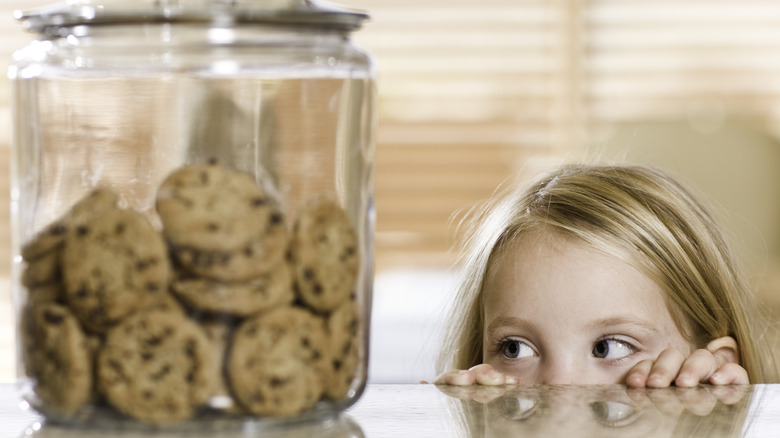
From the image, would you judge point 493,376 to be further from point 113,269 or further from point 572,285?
point 113,269

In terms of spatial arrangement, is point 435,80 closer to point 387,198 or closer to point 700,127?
point 387,198

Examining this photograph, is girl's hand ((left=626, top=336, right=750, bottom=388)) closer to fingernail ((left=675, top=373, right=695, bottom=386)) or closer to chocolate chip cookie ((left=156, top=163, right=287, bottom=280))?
fingernail ((left=675, top=373, right=695, bottom=386))

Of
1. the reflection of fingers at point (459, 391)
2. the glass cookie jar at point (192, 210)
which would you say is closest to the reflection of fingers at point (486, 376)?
the reflection of fingers at point (459, 391)

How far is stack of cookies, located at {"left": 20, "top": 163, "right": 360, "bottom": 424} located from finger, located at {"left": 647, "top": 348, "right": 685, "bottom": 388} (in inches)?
13.8

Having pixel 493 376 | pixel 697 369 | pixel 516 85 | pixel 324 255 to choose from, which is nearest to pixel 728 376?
pixel 697 369

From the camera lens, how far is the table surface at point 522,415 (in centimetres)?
42

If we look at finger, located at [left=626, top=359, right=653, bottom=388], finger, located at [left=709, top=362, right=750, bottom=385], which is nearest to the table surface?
finger, located at [left=626, top=359, right=653, bottom=388]

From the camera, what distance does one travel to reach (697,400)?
533 millimetres

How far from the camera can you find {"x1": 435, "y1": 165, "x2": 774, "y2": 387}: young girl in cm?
99

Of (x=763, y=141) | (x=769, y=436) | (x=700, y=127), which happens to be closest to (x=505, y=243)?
(x=769, y=436)

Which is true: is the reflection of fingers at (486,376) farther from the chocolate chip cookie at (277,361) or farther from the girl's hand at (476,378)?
the chocolate chip cookie at (277,361)

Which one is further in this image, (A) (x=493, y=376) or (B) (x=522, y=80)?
(B) (x=522, y=80)

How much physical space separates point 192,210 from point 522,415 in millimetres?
183

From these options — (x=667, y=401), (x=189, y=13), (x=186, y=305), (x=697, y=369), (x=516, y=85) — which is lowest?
(x=516, y=85)
